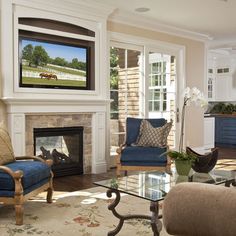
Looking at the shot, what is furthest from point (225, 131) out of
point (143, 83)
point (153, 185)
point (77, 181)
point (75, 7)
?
point (153, 185)

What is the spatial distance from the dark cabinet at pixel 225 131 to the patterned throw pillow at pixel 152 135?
4.64 meters

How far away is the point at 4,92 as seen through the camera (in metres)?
4.27

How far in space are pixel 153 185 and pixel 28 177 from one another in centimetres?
122

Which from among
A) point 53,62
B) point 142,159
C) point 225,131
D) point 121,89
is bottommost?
point 142,159

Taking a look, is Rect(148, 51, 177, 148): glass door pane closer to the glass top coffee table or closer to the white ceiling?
the white ceiling

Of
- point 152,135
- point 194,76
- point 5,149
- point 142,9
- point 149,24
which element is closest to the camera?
point 5,149

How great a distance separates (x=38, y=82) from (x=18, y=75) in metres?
0.34

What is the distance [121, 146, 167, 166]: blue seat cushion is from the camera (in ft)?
14.6

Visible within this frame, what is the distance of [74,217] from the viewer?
3197mm

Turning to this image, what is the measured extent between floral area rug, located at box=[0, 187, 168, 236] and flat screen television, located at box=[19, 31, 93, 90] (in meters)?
1.71

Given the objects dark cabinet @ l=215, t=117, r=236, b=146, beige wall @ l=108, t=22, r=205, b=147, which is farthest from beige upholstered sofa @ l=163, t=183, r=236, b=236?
dark cabinet @ l=215, t=117, r=236, b=146

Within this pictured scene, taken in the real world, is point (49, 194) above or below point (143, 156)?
below

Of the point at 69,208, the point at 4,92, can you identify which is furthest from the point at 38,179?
the point at 4,92

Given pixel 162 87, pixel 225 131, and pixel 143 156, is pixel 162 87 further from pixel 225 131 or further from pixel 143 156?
pixel 225 131
